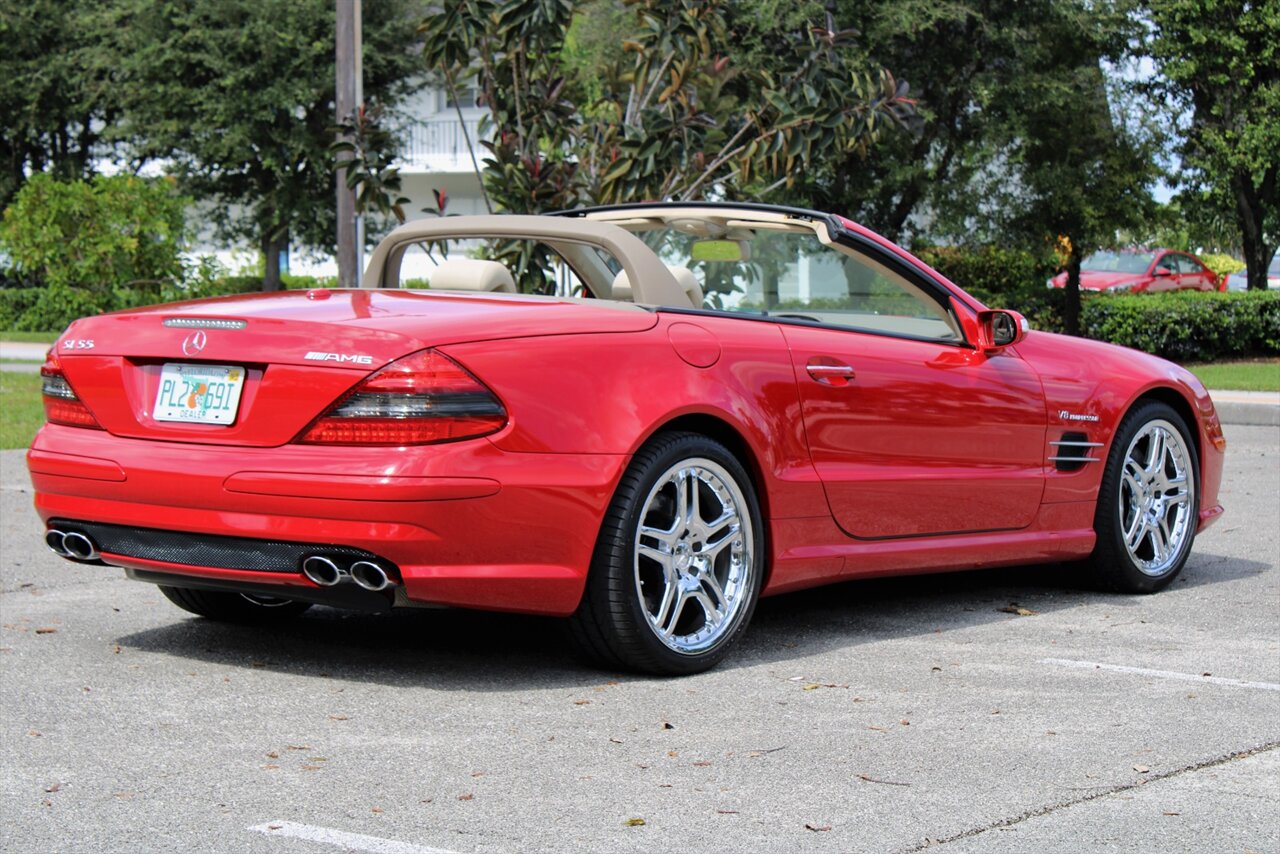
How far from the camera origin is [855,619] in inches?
257

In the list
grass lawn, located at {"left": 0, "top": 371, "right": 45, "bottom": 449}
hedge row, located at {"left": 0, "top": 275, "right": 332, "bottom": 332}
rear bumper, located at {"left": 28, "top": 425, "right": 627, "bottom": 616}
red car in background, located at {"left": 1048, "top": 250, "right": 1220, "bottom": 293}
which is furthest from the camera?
red car in background, located at {"left": 1048, "top": 250, "right": 1220, "bottom": 293}

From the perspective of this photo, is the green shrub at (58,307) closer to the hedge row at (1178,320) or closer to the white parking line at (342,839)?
the hedge row at (1178,320)

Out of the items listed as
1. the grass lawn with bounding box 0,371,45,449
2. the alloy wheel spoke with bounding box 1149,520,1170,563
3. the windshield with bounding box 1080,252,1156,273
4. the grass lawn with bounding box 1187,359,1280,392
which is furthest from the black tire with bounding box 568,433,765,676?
the windshield with bounding box 1080,252,1156,273

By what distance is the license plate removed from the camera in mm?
5105

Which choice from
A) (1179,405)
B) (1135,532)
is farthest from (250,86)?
(1135,532)

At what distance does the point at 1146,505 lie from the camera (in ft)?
23.7

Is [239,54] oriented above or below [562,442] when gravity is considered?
above

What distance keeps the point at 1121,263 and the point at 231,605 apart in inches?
1276

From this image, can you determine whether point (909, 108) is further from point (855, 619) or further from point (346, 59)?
point (855, 619)

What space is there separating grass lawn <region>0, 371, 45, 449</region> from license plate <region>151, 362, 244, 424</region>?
771cm

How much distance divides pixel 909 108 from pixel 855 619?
8352 millimetres

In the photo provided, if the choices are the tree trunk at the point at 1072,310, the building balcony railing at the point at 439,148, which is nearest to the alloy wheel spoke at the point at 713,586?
the tree trunk at the point at 1072,310

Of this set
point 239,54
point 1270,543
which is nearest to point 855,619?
point 1270,543

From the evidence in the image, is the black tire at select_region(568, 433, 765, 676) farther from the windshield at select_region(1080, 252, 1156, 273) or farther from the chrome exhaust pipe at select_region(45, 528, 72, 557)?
the windshield at select_region(1080, 252, 1156, 273)
